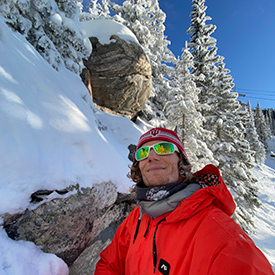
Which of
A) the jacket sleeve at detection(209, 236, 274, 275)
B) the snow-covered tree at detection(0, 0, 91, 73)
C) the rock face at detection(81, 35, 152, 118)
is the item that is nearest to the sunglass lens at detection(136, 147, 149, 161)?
the jacket sleeve at detection(209, 236, 274, 275)

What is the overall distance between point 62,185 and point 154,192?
1630mm

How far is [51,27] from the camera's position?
6262 millimetres

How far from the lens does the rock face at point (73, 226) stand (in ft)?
6.85

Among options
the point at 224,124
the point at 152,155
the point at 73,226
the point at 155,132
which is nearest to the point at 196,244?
the point at 152,155

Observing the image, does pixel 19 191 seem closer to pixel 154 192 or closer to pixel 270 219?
pixel 154 192

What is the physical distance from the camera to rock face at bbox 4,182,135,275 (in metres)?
2.09

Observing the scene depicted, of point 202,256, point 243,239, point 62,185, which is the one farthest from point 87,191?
point 243,239

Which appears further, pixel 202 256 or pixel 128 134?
pixel 128 134

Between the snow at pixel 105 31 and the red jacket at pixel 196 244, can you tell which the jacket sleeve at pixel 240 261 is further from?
the snow at pixel 105 31

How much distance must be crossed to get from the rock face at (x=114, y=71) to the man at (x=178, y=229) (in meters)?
9.67

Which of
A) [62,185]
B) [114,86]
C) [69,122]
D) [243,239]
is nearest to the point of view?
[243,239]

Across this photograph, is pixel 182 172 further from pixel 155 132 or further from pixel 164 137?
pixel 155 132

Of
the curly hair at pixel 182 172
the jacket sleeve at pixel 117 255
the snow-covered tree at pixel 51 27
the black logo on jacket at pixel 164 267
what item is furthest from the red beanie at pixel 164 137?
the snow-covered tree at pixel 51 27

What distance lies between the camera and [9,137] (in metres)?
2.37
